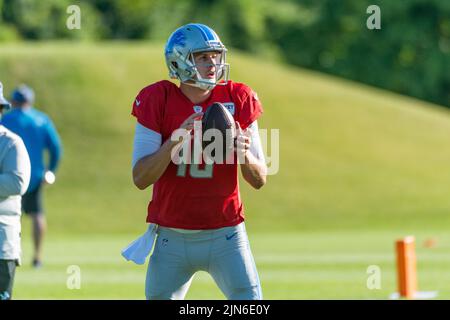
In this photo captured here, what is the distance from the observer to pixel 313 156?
120 ft

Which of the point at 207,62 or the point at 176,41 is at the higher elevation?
the point at 176,41

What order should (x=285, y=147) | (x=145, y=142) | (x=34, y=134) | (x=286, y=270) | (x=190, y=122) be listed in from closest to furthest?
(x=190, y=122) < (x=145, y=142) < (x=286, y=270) < (x=34, y=134) < (x=285, y=147)

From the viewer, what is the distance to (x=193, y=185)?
21.5 feet

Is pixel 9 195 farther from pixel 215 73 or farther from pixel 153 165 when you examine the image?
pixel 215 73

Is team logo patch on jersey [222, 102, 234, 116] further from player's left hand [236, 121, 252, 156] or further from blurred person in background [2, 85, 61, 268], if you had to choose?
blurred person in background [2, 85, 61, 268]

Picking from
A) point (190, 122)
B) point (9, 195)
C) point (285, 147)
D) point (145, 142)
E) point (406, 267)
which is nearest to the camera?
point (190, 122)

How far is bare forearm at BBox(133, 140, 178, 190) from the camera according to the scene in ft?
20.9

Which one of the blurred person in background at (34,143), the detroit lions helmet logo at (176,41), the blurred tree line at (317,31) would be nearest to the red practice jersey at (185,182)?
the detroit lions helmet logo at (176,41)

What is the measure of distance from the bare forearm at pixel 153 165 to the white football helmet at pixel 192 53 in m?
0.43

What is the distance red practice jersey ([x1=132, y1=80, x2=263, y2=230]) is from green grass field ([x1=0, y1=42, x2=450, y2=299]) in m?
9.08

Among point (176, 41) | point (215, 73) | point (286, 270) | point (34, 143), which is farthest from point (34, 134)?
point (215, 73)

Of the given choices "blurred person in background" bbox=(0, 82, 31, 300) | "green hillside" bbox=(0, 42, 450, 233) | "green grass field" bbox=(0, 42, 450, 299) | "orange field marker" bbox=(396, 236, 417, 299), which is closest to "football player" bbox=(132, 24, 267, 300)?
"blurred person in background" bbox=(0, 82, 31, 300)

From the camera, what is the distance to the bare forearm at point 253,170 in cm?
649

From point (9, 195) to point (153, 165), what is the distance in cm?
186
